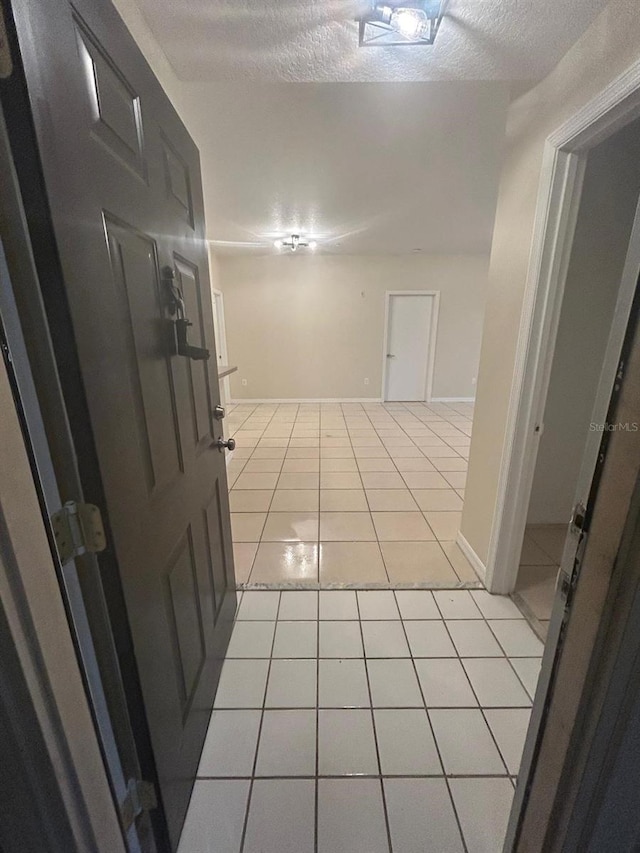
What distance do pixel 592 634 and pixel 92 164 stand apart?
3.88 feet

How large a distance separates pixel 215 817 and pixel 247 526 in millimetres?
1573

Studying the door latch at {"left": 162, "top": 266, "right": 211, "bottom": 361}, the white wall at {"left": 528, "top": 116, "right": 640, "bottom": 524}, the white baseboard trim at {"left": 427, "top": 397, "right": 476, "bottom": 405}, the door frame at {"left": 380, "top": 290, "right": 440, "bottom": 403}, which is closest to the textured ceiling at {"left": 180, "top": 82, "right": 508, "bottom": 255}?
the white wall at {"left": 528, "top": 116, "right": 640, "bottom": 524}

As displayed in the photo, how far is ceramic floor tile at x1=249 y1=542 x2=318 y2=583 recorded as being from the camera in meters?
1.98

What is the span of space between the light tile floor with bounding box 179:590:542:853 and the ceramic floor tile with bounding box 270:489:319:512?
978 mm

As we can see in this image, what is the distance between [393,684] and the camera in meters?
1.39

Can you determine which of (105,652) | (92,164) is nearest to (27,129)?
(92,164)

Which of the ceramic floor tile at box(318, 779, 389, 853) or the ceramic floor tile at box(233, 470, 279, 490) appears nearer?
the ceramic floor tile at box(318, 779, 389, 853)

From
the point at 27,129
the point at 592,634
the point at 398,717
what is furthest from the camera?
the point at 398,717

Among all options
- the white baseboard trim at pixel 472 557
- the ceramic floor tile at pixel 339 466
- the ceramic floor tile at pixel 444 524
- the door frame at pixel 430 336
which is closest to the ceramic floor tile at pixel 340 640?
the white baseboard trim at pixel 472 557

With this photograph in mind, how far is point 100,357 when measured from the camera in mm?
607

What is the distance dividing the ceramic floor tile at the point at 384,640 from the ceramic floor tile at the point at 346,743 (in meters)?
0.26

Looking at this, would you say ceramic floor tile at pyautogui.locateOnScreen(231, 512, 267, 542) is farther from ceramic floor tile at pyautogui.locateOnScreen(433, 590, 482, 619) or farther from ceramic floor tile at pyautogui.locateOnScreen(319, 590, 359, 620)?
ceramic floor tile at pyautogui.locateOnScreen(433, 590, 482, 619)

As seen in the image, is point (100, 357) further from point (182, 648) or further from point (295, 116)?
point (295, 116)

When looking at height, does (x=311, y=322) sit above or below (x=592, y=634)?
above
